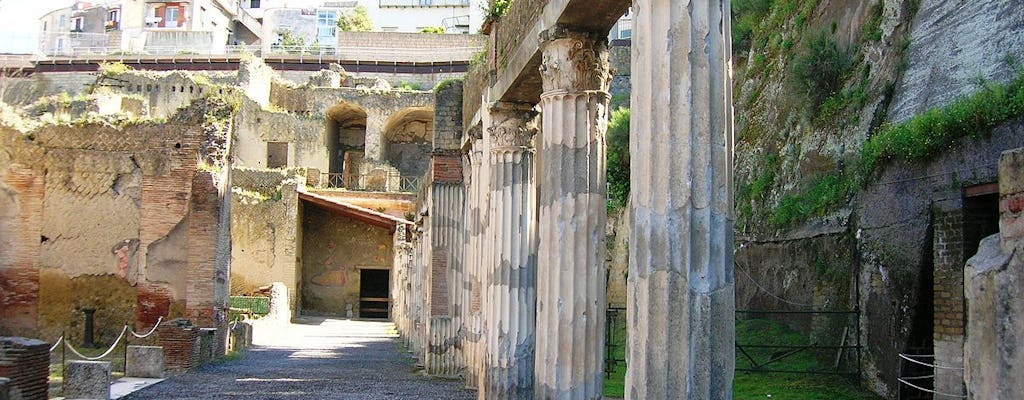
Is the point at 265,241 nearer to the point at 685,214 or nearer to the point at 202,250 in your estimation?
the point at 202,250

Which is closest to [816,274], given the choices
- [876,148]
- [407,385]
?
[876,148]

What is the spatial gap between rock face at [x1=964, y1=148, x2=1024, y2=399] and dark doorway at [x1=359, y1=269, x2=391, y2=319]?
33264 mm

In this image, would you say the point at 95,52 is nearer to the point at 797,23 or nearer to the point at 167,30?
the point at 167,30

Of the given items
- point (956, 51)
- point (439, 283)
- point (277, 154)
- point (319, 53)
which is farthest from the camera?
point (319, 53)

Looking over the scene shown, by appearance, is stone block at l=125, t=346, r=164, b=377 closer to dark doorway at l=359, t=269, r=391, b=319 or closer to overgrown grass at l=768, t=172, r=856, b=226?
overgrown grass at l=768, t=172, r=856, b=226

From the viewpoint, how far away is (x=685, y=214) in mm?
5219

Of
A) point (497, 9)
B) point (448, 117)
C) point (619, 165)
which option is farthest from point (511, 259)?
point (619, 165)

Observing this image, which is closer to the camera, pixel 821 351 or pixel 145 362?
pixel 821 351

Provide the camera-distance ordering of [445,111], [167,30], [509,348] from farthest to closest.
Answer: [167,30], [445,111], [509,348]

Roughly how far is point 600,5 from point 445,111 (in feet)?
27.9

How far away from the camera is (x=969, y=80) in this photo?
1106cm

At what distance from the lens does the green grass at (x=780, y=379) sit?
1102 cm

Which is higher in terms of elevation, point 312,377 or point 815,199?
point 815,199

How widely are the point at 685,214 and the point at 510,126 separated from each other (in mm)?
5900
